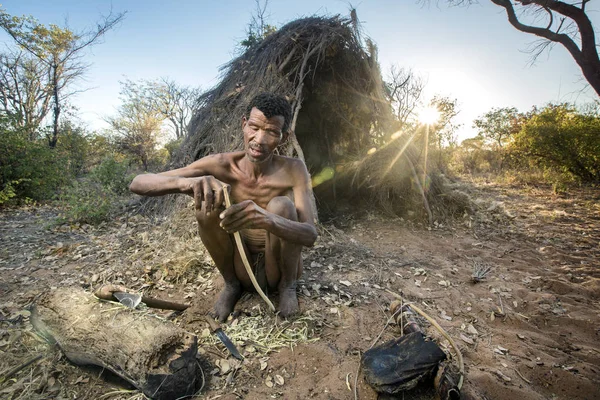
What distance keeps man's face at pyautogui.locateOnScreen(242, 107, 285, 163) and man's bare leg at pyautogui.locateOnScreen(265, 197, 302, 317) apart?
1.08 feet

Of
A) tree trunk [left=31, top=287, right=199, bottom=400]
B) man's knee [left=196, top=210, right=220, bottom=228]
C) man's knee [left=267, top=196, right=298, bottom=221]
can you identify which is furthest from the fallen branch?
man's knee [left=267, top=196, right=298, bottom=221]

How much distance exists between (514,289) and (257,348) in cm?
250

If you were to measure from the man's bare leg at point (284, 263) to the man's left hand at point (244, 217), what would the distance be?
215 mm

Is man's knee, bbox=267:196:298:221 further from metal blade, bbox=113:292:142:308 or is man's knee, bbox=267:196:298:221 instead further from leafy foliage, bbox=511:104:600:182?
leafy foliage, bbox=511:104:600:182

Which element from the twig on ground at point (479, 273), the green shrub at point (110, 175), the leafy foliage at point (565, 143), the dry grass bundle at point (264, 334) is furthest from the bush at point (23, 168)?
the leafy foliage at point (565, 143)

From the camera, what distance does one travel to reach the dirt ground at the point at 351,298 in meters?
1.55

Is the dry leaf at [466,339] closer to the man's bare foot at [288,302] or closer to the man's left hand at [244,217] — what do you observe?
the man's bare foot at [288,302]

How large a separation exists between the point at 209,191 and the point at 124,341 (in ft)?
2.65

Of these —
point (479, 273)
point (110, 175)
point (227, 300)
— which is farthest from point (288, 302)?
point (110, 175)

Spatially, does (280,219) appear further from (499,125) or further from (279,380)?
(499,125)

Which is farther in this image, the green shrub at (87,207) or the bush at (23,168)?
the bush at (23,168)

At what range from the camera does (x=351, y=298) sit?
229 centimetres

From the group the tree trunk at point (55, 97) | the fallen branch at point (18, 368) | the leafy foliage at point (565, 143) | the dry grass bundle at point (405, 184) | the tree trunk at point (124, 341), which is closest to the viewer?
the tree trunk at point (124, 341)

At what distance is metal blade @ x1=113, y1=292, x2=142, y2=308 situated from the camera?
63.1 inches
